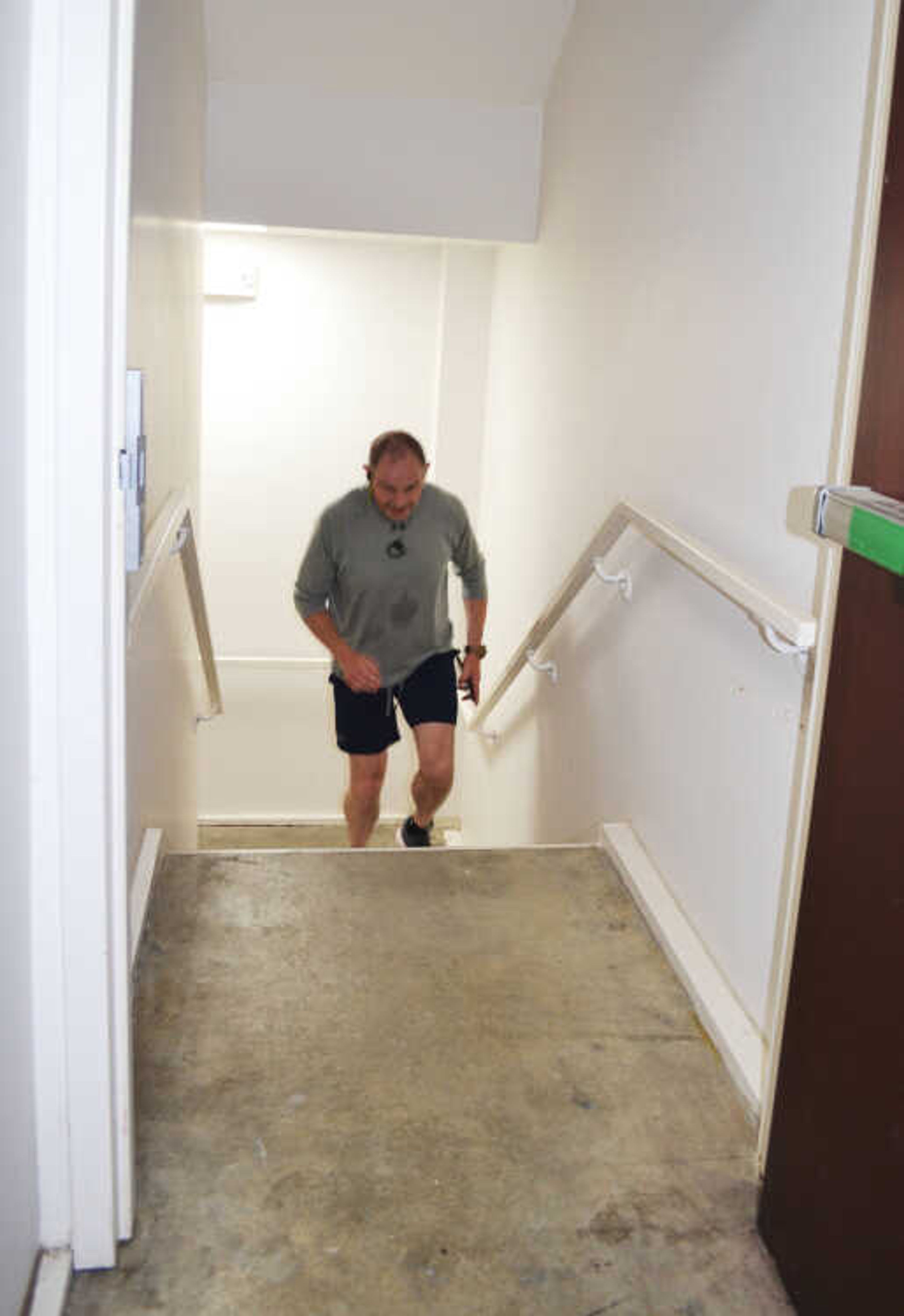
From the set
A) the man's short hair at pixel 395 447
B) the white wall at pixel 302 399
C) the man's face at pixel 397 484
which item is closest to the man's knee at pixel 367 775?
the man's face at pixel 397 484

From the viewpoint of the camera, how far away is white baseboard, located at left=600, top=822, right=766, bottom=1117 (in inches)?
94.0

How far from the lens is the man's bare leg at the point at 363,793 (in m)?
4.39

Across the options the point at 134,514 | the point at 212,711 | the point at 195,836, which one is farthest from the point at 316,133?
the point at 134,514

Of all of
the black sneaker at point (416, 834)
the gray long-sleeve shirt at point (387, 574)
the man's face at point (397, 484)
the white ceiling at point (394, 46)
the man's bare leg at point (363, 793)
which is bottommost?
the black sneaker at point (416, 834)

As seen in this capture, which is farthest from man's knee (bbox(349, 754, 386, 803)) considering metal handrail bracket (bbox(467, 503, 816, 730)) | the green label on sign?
the green label on sign

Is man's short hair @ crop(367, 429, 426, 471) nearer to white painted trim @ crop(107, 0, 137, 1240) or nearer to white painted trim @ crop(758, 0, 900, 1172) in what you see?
white painted trim @ crop(758, 0, 900, 1172)

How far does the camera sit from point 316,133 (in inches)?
198

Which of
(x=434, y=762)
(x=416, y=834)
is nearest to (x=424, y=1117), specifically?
(x=434, y=762)

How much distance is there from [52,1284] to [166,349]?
2277mm

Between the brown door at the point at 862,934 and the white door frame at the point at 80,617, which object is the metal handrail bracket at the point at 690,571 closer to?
the brown door at the point at 862,934

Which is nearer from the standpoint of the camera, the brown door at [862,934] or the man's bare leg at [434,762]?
the brown door at [862,934]

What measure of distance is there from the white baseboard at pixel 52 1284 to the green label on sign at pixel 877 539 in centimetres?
149

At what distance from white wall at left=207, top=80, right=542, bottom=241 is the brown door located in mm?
3647

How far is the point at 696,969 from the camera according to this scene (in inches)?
106
